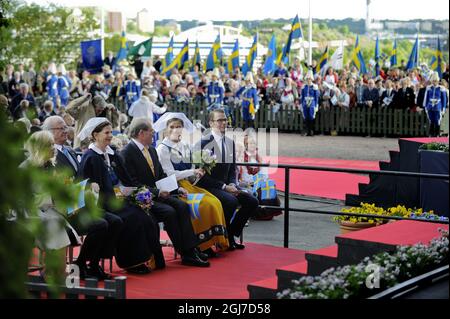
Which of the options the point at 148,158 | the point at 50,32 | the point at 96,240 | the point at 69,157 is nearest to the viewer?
the point at 96,240

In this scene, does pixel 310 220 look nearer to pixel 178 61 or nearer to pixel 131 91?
pixel 131 91

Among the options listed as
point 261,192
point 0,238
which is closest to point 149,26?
point 261,192

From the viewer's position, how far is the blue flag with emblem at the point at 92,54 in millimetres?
33625

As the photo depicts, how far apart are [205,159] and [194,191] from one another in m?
0.37

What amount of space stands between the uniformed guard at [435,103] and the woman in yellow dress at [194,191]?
19367 mm

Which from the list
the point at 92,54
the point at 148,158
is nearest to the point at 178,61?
the point at 92,54

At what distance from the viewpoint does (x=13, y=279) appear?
3314 millimetres

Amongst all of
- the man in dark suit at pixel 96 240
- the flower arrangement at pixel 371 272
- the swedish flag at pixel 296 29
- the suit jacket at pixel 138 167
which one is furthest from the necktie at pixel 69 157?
the swedish flag at pixel 296 29

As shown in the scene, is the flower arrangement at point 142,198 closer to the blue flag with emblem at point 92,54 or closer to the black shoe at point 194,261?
the black shoe at point 194,261

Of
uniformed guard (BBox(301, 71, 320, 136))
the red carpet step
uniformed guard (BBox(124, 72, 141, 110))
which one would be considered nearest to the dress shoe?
the red carpet step

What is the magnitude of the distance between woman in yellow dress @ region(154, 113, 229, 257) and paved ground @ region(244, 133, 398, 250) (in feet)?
6.01

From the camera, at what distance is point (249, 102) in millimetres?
34000

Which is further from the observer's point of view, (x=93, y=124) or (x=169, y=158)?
(x=169, y=158)
